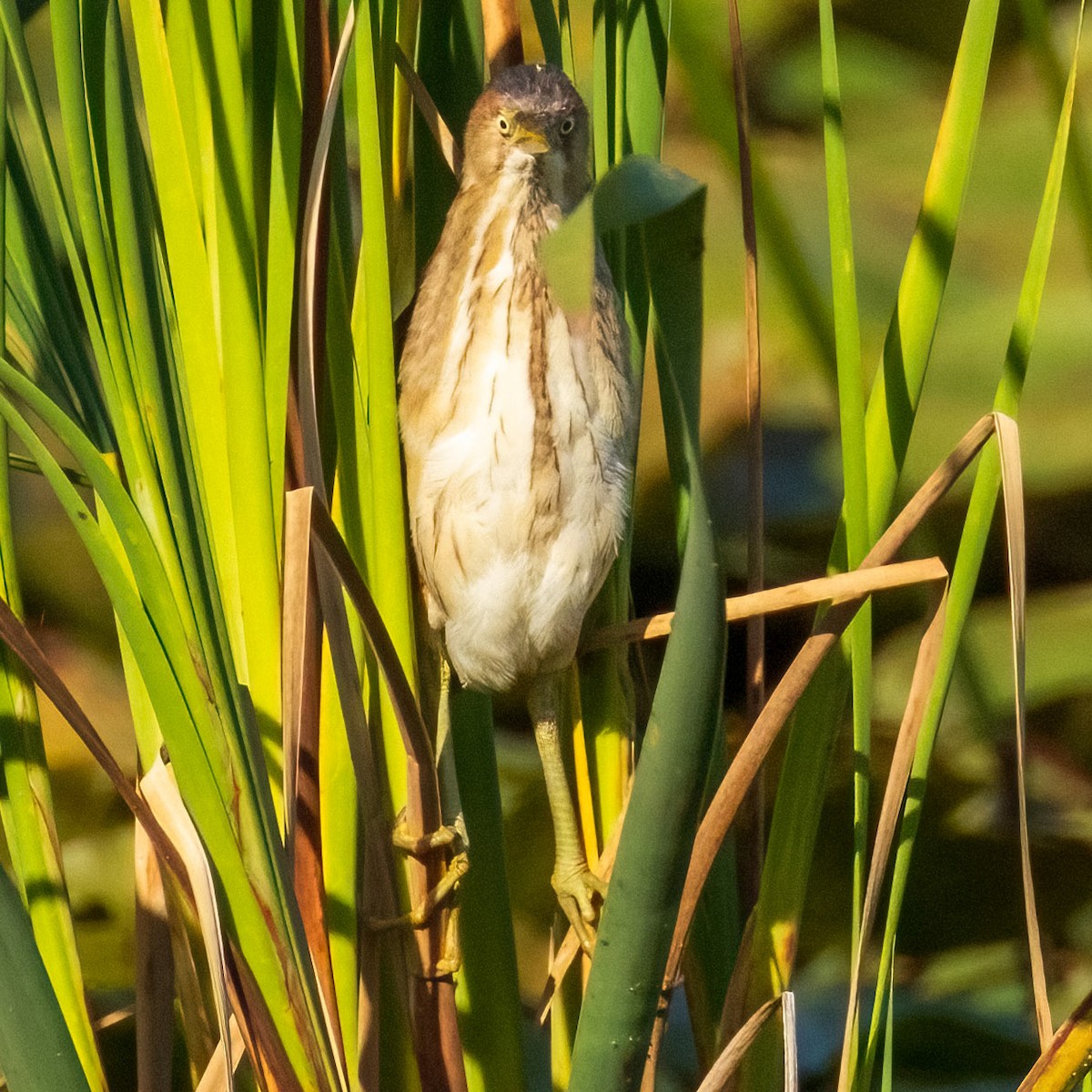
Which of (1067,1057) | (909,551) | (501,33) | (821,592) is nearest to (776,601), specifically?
(821,592)

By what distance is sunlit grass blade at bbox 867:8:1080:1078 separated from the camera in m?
0.66

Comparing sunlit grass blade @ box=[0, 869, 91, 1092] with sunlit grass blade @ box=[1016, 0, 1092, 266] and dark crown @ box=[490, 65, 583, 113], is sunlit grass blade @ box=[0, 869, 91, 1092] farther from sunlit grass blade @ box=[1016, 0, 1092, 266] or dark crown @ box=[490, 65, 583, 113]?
sunlit grass blade @ box=[1016, 0, 1092, 266]

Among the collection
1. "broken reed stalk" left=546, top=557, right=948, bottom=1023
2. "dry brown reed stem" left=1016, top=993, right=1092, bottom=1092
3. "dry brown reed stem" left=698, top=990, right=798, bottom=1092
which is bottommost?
"dry brown reed stem" left=1016, top=993, right=1092, bottom=1092

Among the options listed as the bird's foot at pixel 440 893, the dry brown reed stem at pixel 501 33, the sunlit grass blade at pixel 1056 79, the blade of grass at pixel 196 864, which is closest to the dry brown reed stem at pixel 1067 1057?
the bird's foot at pixel 440 893

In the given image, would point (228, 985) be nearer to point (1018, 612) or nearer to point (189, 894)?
point (189, 894)

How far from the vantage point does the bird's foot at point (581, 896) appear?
2.73ft

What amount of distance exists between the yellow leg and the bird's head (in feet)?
1.11

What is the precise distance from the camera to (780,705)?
638 mm

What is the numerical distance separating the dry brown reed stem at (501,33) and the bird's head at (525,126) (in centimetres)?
2

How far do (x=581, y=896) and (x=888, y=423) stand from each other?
1.20 ft

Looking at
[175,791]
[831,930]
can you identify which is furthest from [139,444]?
[831,930]

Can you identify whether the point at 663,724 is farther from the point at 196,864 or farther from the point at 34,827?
the point at 34,827

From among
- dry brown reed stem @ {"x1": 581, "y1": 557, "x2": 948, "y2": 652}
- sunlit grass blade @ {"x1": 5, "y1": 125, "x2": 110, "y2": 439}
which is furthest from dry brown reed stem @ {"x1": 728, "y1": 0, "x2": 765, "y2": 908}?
sunlit grass blade @ {"x1": 5, "y1": 125, "x2": 110, "y2": 439}

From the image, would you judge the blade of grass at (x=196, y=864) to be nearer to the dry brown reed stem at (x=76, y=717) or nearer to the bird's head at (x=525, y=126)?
the dry brown reed stem at (x=76, y=717)
